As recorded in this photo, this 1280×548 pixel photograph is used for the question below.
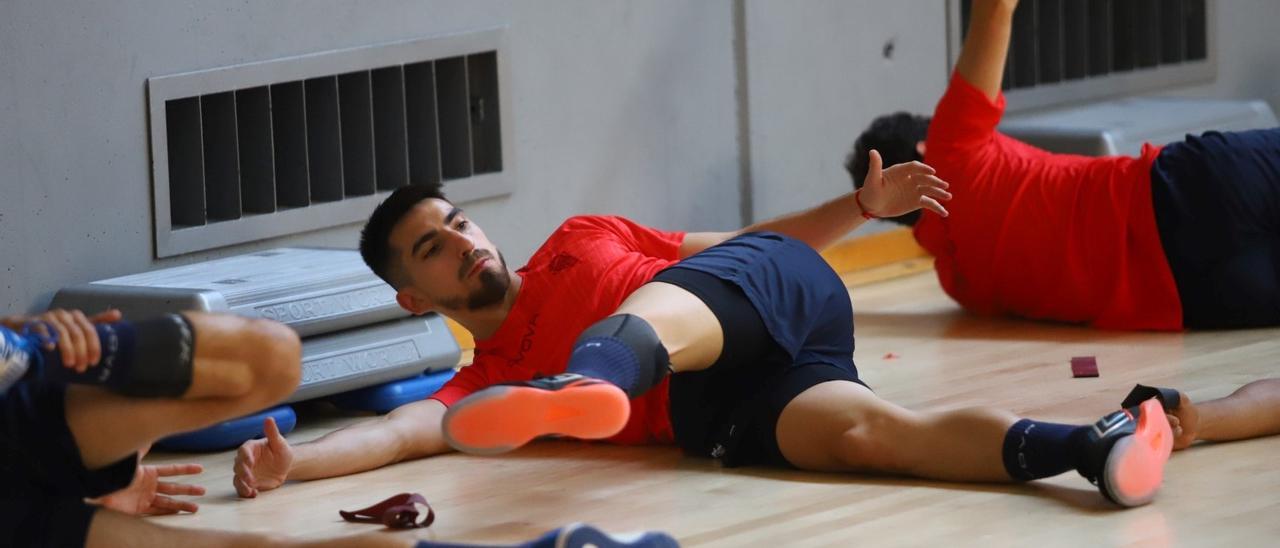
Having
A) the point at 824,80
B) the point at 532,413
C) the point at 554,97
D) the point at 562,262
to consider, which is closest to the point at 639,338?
the point at 532,413

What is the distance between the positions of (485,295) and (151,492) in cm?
76

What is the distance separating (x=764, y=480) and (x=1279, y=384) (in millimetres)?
930

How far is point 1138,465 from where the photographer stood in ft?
8.84

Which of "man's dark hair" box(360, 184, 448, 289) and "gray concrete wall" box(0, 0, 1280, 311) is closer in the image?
"man's dark hair" box(360, 184, 448, 289)

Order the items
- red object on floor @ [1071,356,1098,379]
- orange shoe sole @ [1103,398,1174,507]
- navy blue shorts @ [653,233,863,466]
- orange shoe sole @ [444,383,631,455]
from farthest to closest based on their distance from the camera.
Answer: red object on floor @ [1071,356,1098,379] < navy blue shorts @ [653,233,863,466] < orange shoe sole @ [1103,398,1174,507] < orange shoe sole @ [444,383,631,455]

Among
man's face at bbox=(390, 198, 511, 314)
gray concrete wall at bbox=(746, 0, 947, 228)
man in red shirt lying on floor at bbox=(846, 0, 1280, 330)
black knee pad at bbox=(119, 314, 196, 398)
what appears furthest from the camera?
gray concrete wall at bbox=(746, 0, 947, 228)

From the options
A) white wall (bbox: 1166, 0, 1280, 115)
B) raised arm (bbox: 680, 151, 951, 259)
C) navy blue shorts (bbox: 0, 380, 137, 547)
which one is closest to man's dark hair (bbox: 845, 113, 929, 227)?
raised arm (bbox: 680, 151, 951, 259)

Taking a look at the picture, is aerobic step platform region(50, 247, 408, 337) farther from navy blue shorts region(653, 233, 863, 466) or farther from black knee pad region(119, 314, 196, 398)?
black knee pad region(119, 314, 196, 398)

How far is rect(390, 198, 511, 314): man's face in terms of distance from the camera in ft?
10.7

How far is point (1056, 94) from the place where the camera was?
5.99m

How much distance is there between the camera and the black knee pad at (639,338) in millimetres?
2727

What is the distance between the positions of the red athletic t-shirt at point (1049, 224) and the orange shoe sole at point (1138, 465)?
147 cm

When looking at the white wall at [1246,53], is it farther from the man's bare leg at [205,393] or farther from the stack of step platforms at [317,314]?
the man's bare leg at [205,393]

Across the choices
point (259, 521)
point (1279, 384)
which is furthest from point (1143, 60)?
point (259, 521)
